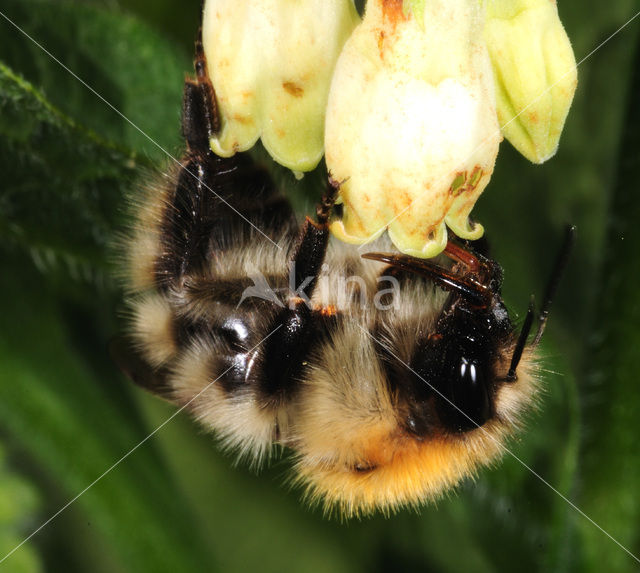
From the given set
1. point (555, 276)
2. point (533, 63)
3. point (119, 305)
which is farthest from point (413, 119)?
point (119, 305)

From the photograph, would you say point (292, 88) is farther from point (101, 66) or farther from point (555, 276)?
point (101, 66)

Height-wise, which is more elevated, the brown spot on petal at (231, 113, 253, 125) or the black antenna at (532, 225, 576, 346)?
the brown spot on petal at (231, 113, 253, 125)

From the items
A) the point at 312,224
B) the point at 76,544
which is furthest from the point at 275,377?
the point at 76,544

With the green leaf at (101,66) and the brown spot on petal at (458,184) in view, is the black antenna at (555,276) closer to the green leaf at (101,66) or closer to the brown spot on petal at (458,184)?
the brown spot on petal at (458,184)

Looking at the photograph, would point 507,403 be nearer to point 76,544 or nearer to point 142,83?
point 142,83

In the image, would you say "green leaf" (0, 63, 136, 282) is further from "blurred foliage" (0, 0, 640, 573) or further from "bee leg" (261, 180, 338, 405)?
"bee leg" (261, 180, 338, 405)

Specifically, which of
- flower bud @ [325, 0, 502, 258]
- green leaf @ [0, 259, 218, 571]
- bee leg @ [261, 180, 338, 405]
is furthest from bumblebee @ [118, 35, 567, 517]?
green leaf @ [0, 259, 218, 571]
